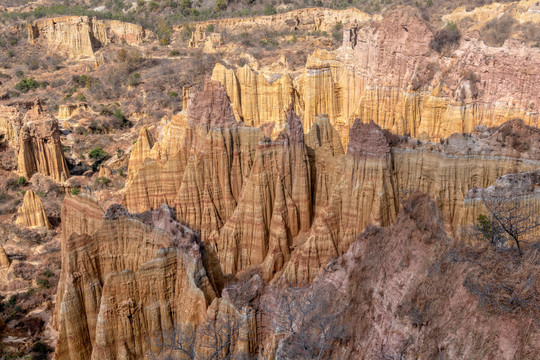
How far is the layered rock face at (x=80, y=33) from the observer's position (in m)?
71.1

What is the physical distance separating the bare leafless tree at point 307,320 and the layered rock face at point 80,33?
212ft

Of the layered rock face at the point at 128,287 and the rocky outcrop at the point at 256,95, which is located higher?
the rocky outcrop at the point at 256,95

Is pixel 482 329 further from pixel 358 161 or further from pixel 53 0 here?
pixel 53 0

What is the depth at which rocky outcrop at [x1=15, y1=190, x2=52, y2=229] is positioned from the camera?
28.6 m

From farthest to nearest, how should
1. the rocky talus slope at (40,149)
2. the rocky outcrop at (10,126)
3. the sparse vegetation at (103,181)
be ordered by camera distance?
1. the rocky outcrop at (10,126)
2. the rocky talus slope at (40,149)
3. the sparse vegetation at (103,181)

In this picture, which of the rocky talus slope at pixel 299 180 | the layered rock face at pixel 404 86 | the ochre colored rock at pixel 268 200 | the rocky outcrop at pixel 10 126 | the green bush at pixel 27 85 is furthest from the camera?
the green bush at pixel 27 85

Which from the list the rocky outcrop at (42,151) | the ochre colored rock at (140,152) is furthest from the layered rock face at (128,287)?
the rocky outcrop at (42,151)

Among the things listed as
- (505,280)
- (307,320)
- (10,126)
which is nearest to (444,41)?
(307,320)

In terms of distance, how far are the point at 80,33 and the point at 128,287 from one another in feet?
213

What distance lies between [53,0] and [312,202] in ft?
292

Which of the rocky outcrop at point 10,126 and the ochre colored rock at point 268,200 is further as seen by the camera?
the rocky outcrop at point 10,126

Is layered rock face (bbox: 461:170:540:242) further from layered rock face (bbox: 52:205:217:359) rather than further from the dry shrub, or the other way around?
layered rock face (bbox: 52:205:217:359)

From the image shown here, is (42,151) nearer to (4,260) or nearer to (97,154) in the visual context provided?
(97,154)

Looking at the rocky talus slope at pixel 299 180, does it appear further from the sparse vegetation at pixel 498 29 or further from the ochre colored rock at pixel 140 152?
the sparse vegetation at pixel 498 29
